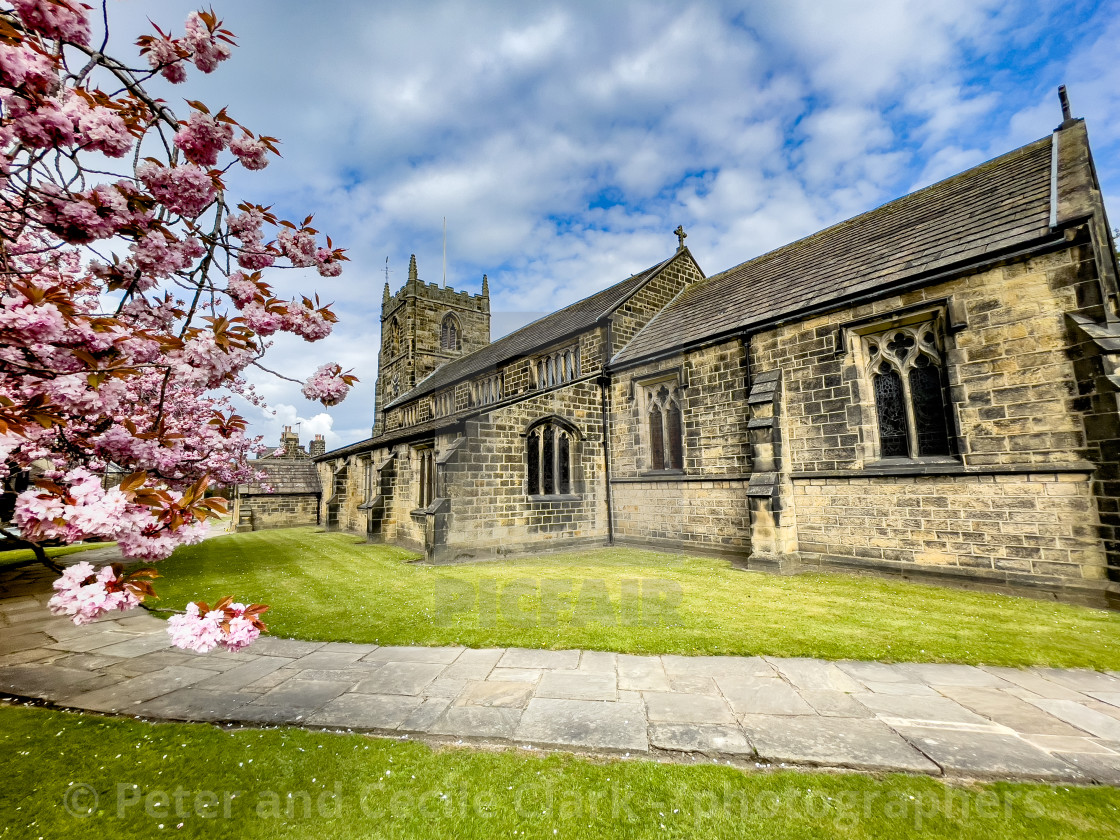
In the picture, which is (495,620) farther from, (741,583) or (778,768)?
(741,583)

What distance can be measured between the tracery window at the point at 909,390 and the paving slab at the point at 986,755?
6.44 m

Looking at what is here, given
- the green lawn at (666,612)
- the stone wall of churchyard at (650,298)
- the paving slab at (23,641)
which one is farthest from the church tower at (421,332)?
the paving slab at (23,641)

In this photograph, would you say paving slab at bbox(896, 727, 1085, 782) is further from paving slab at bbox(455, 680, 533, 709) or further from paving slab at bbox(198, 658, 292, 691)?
paving slab at bbox(198, 658, 292, 691)

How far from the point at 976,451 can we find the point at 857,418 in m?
1.90

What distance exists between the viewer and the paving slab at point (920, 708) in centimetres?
360

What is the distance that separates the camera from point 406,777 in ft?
9.69

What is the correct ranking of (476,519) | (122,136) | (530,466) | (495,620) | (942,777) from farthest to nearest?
(530,466)
(476,519)
(495,620)
(942,777)
(122,136)

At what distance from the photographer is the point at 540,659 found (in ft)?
16.3

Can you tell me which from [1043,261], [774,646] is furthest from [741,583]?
[1043,261]

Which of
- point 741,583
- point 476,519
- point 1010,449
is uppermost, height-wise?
point 1010,449

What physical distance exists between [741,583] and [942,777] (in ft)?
18.5

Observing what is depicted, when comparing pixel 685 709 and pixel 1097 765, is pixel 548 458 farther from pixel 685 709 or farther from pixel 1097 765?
pixel 1097 765

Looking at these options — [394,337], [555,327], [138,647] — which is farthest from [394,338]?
[138,647]

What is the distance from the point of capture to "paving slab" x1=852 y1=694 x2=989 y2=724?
3.60m
